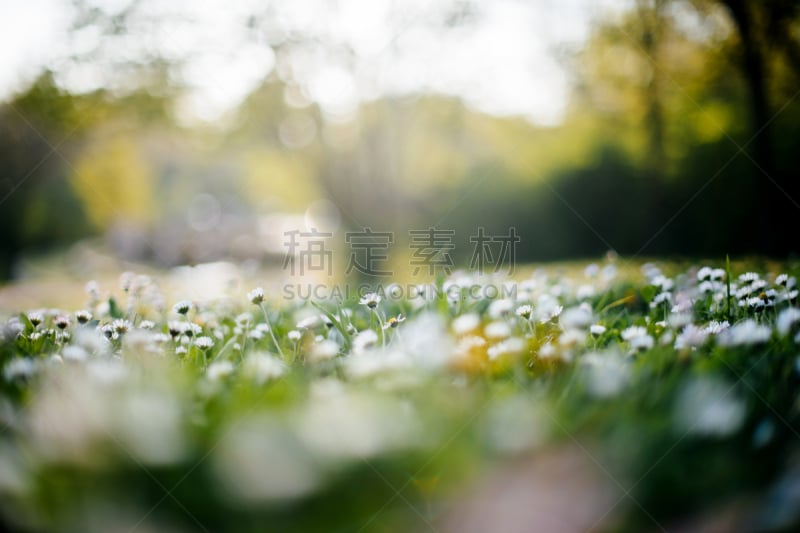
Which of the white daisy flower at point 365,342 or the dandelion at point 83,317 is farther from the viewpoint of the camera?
the dandelion at point 83,317

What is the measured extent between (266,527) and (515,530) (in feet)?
1.85

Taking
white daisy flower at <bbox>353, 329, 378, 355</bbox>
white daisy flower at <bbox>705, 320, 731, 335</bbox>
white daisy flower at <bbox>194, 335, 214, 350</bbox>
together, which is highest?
white daisy flower at <bbox>705, 320, 731, 335</bbox>

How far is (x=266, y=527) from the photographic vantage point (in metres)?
1.13

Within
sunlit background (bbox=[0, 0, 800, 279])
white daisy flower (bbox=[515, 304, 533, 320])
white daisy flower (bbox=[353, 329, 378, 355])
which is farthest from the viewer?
sunlit background (bbox=[0, 0, 800, 279])

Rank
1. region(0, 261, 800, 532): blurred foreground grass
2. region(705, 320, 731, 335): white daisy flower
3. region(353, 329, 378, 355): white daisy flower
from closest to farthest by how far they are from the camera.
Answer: region(0, 261, 800, 532): blurred foreground grass, region(353, 329, 378, 355): white daisy flower, region(705, 320, 731, 335): white daisy flower

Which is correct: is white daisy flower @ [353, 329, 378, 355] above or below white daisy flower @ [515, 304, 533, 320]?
below

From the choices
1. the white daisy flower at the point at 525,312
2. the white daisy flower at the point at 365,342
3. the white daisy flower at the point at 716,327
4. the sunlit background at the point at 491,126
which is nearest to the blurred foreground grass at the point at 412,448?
the white daisy flower at the point at 365,342

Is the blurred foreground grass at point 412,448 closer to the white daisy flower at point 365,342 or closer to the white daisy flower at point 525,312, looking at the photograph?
the white daisy flower at point 365,342

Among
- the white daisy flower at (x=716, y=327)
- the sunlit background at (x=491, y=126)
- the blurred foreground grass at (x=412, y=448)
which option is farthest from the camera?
the sunlit background at (x=491, y=126)

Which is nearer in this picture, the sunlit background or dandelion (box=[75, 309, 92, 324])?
dandelion (box=[75, 309, 92, 324])

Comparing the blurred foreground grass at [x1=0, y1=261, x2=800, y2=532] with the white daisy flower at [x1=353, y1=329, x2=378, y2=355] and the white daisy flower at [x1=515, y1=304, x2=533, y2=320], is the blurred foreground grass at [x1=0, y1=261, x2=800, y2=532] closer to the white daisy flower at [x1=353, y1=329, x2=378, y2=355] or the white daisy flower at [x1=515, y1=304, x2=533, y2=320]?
the white daisy flower at [x1=353, y1=329, x2=378, y2=355]

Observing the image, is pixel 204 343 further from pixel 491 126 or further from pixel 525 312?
pixel 491 126

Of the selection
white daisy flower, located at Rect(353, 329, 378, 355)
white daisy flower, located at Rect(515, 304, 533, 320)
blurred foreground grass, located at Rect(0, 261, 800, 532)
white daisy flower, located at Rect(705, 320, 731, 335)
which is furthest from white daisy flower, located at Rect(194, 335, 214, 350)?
white daisy flower, located at Rect(705, 320, 731, 335)

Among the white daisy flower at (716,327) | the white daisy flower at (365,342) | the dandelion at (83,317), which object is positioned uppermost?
the white daisy flower at (716,327)
